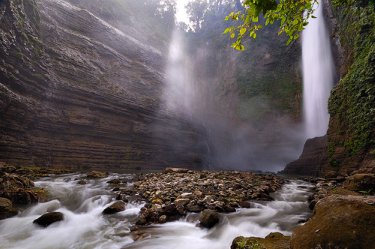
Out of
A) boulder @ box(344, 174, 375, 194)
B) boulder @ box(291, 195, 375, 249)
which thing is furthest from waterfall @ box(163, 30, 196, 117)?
boulder @ box(291, 195, 375, 249)

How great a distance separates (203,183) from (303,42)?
30.6 meters

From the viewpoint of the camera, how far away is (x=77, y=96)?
20047 millimetres

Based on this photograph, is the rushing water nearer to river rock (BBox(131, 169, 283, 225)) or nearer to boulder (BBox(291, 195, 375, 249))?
river rock (BBox(131, 169, 283, 225))

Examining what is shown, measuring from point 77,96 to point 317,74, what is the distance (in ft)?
83.0

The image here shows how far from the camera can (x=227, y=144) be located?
123 feet

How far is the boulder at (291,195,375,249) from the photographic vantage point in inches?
91.7

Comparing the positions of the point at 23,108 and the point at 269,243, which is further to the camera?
the point at 23,108

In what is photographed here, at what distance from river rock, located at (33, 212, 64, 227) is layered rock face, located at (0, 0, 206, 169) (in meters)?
11.3

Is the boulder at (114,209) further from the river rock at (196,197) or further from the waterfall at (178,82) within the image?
the waterfall at (178,82)

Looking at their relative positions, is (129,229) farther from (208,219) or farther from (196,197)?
(196,197)

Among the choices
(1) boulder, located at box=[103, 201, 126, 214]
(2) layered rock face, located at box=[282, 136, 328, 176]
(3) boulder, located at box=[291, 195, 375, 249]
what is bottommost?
(1) boulder, located at box=[103, 201, 126, 214]

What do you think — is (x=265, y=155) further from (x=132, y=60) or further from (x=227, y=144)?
(x=132, y=60)

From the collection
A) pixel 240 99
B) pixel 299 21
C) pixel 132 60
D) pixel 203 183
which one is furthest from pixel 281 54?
pixel 299 21

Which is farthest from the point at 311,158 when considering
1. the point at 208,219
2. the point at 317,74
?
the point at 208,219
